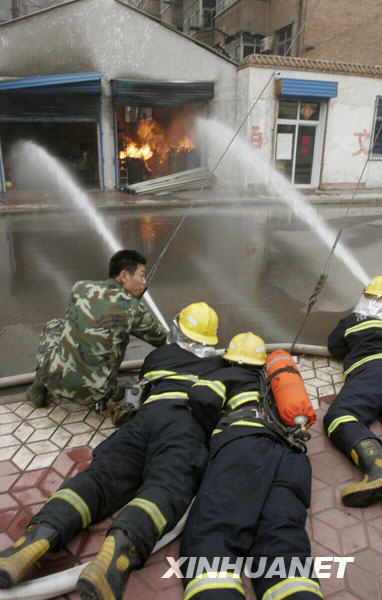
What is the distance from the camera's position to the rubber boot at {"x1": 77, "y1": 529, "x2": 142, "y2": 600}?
173cm

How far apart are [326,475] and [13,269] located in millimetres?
6287

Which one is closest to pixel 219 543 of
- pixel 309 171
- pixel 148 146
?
A: pixel 309 171

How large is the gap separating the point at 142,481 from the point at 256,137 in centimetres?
1636

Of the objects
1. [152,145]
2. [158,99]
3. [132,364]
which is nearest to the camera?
[132,364]

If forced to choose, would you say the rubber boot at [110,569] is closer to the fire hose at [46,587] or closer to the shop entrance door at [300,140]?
the fire hose at [46,587]

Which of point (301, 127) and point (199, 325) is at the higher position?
point (301, 127)

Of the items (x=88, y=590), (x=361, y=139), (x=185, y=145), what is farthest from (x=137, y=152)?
(x=88, y=590)

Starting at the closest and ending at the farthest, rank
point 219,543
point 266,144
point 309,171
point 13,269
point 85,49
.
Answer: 1. point 219,543
2. point 13,269
3. point 85,49
4. point 266,144
5. point 309,171

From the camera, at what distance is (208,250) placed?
29.5 ft

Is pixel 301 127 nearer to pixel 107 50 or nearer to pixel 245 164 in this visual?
pixel 245 164

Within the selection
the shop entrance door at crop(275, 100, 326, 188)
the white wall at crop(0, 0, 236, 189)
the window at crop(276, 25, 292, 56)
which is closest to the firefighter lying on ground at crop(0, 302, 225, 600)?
the white wall at crop(0, 0, 236, 189)

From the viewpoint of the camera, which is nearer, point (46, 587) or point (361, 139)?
point (46, 587)

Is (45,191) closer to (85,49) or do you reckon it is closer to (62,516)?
(85,49)

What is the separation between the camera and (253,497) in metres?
2.20
